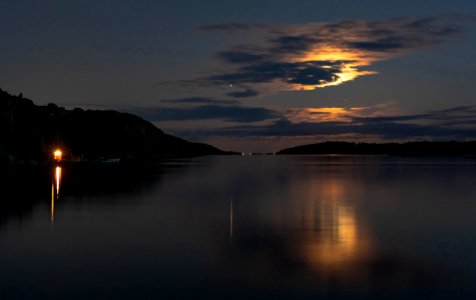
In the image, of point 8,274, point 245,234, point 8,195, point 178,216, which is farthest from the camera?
point 8,195

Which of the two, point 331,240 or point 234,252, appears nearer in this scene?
point 234,252

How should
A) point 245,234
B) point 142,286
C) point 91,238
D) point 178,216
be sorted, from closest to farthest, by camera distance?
point 142,286
point 91,238
point 245,234
point 178,216

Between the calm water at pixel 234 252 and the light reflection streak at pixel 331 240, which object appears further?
the light reflection streak at pixel 331 240

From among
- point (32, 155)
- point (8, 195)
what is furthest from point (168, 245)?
point (32, 155)

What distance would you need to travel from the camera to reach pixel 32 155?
143 meters

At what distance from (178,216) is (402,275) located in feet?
75.6

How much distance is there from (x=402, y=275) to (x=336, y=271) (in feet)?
8.09

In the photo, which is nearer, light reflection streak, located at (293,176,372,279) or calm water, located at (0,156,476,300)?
calm water, located at (0,156,476,300)

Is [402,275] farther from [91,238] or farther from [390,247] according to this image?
[91,238]

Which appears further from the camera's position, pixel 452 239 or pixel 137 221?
pixel 137 221

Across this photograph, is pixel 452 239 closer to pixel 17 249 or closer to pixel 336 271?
pixel 336 271

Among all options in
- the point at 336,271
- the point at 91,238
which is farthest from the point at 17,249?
the point at 336,271

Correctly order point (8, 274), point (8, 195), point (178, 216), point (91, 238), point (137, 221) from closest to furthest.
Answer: point (8, 274) → point (91, 238) → point (137, 221) → point (178, 216) → point (8, 195)

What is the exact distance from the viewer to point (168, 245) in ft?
87.6
